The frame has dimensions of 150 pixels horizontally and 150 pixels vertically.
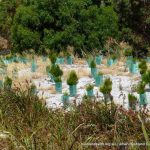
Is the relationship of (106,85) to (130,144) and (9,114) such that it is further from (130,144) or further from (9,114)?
(130,144)

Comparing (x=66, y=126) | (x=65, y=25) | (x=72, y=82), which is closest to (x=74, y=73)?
(x=72, y=82)

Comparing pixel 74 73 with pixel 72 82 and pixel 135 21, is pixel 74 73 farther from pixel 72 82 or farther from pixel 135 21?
pixel 135 21

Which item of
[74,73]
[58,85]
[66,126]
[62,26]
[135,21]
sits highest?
[135,21]

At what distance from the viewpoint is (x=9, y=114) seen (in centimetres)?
586

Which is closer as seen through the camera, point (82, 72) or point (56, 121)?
point (56, 121)

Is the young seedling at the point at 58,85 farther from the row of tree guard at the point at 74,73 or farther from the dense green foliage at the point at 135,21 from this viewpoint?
the dense green foliage at the point at 135,21

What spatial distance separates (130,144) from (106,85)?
1951 mm

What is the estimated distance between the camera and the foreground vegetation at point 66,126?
181 inches

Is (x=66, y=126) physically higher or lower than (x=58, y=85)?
lower

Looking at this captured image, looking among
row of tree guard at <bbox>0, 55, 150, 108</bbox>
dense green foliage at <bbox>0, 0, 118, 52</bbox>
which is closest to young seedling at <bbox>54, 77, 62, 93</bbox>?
row of tree guard at <bbox>0, 55, 150, 108</bbox>

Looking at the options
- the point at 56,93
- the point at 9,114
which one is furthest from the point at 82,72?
the point at 9,114

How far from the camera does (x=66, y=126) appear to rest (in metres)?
5.22

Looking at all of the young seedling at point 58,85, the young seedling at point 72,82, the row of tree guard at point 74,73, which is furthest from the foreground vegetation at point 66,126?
the young seedling at point 58,85

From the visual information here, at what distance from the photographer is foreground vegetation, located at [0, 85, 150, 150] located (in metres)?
4.59
